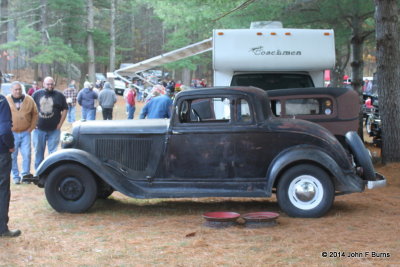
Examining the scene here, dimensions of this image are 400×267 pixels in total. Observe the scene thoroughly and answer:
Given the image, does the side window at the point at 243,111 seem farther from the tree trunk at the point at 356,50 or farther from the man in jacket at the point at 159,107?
the tree trunk at the point at 356,50

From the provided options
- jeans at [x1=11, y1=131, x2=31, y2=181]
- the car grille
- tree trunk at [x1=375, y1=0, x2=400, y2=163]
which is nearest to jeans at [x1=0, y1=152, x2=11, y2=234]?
the car grille

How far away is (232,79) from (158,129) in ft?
14.2

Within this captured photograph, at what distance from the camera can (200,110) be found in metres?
8.35

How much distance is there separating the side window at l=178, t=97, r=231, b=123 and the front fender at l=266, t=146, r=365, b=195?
0.88 metres

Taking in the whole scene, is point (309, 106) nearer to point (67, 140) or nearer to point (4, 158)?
point (67, 140)

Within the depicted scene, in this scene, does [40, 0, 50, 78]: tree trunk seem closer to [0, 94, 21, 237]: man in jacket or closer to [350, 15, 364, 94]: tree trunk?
[350, 15, 364, 94]: tree trunk

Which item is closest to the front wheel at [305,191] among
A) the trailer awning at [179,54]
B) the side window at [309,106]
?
the side window at [309,106]

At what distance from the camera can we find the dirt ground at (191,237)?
17.9 feet

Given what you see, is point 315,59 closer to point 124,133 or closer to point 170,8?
point 124,133

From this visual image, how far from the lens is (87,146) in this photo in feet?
25.4

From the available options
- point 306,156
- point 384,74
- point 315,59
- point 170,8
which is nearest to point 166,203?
point 306,156

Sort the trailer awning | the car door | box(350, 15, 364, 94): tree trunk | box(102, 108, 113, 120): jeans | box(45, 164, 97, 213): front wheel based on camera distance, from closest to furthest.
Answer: the car door, box(45, 164, 97, 213): front wheel, the trailer awning, box(350, 15, 364, 94): tree trunk, box(102, 108, 113, 120): jeans

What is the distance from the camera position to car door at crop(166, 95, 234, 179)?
24.0 ft

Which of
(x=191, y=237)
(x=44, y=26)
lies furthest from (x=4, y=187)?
(x=44, y=26)
